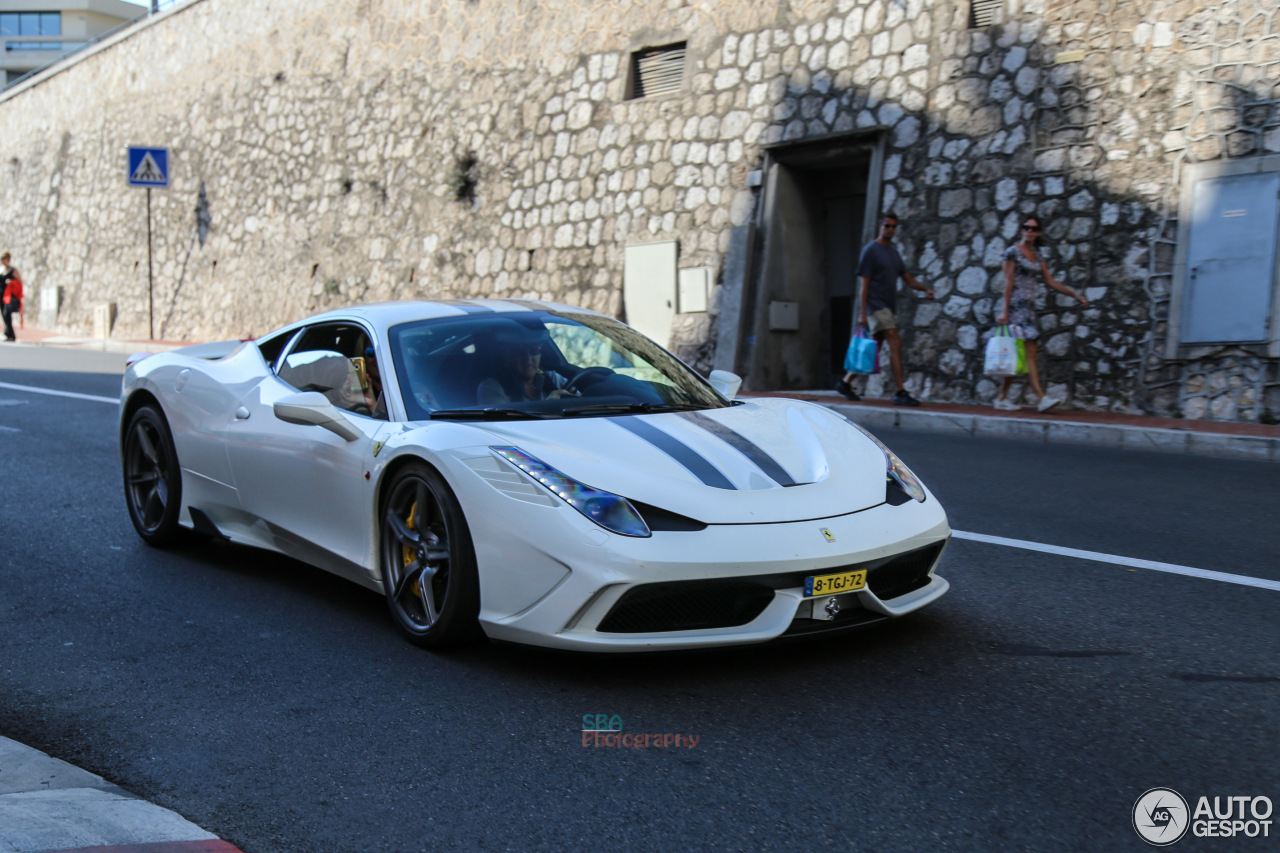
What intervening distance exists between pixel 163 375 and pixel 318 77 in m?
18.3

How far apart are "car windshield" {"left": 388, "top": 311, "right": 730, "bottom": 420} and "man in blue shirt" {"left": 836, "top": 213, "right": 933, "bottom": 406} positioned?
742cm

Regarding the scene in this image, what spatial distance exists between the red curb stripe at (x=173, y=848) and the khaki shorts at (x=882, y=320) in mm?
10226

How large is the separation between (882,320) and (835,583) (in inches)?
346

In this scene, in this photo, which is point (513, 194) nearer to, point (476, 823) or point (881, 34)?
point (881, 34)

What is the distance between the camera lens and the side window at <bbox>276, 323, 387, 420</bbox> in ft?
14.6

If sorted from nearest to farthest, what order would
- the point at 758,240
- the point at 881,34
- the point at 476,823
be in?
the point at 476,823, the point at 881,34, the point at 758,240

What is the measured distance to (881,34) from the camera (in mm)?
13359

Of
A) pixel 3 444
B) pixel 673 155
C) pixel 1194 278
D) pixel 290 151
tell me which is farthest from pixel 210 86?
pixel 1194 278

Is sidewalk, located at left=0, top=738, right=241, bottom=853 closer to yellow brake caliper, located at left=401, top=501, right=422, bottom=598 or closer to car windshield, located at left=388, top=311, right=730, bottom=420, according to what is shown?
yellow brake caliper, located at left=401, top=501, right=422, bottom=598

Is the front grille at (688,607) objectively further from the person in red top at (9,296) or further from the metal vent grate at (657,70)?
the person in red top at (9,296)

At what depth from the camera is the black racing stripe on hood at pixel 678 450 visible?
12.0ft

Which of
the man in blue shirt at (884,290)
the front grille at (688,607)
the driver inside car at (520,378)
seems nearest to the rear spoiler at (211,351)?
the driver inside car at (520,378)

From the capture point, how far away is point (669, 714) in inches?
130
